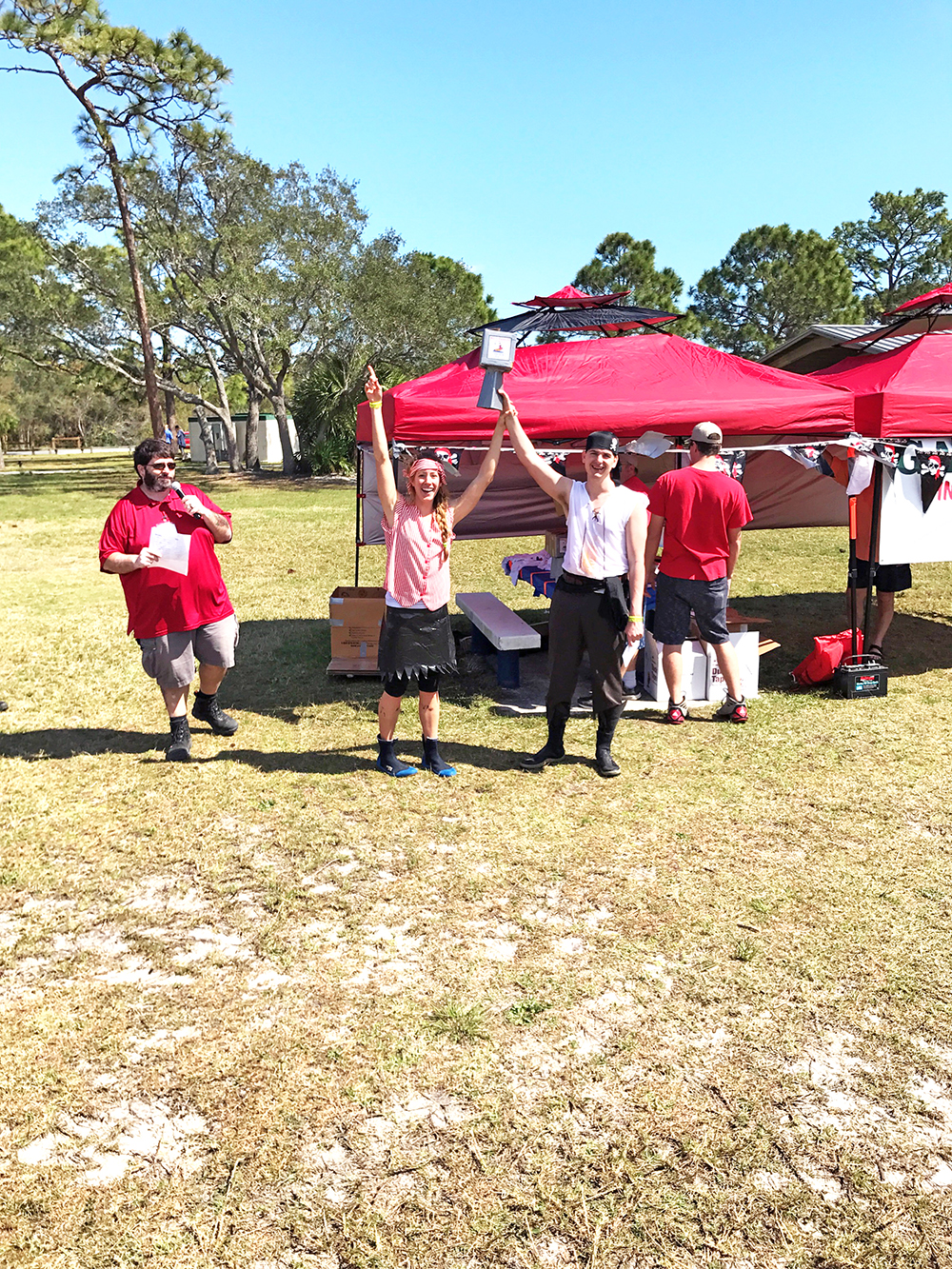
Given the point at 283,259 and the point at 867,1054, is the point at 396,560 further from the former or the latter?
the point at 283,259

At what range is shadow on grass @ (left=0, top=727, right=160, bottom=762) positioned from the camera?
574cm

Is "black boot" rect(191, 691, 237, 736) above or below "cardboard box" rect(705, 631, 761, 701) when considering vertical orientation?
below

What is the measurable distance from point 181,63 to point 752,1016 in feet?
92.8

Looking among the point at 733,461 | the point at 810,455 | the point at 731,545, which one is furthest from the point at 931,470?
the point at 731,545

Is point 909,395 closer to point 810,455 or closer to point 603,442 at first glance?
point 810,455

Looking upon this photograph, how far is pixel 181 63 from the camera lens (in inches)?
966

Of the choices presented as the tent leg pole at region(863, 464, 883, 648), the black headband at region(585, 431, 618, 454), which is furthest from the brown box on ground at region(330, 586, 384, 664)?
the tent leg pole at region(863, 464, 883, 648)

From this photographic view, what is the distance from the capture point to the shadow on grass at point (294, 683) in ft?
22.1

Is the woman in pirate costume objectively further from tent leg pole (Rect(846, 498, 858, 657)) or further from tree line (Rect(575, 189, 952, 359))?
tree line (Rect(575, 189, 952, 359))

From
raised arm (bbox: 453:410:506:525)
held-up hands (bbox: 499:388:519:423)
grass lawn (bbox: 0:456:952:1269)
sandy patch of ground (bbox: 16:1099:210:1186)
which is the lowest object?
sandy patch of ground (bbox: 16:1099:210:1186)

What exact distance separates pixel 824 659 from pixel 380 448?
3815mm

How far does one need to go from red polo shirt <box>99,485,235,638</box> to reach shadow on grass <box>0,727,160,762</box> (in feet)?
2.94

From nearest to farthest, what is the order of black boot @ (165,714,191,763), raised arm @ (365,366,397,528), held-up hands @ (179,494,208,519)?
raised arm @ (365,366,397,528) < held-up hands @ (179,494,208,519) < black boot @ (165,714,191,763)

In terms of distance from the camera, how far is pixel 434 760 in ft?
17.5
